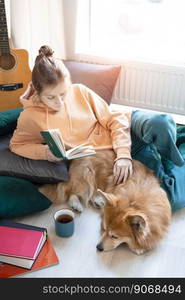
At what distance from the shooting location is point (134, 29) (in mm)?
2736

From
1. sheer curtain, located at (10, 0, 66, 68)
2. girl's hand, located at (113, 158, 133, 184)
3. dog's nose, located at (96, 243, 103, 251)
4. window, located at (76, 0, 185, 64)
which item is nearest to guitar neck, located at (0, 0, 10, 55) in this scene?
sheer curtain, located at (10, 0, 66, 68)

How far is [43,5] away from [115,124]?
1.28 meters

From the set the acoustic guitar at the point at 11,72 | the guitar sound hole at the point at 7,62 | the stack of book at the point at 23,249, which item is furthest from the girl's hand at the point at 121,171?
the guitar sound hole at the point at 7,62

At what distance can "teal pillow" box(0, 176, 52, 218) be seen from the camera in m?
1.67

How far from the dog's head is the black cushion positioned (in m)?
0.33

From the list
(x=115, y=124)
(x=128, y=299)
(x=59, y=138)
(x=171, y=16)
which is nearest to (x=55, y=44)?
(x=171, y=16)

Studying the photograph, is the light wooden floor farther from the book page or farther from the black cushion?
the book page

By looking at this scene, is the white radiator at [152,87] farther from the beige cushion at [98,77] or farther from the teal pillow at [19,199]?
the teal pillow at [19,199]

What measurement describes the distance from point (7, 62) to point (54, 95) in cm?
95

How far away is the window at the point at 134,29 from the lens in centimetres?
259

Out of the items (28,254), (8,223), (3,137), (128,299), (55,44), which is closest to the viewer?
(128,299)

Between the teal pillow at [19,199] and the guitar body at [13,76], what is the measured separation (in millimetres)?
846

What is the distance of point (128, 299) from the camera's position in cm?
133

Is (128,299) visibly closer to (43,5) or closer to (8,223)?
(8,223)
